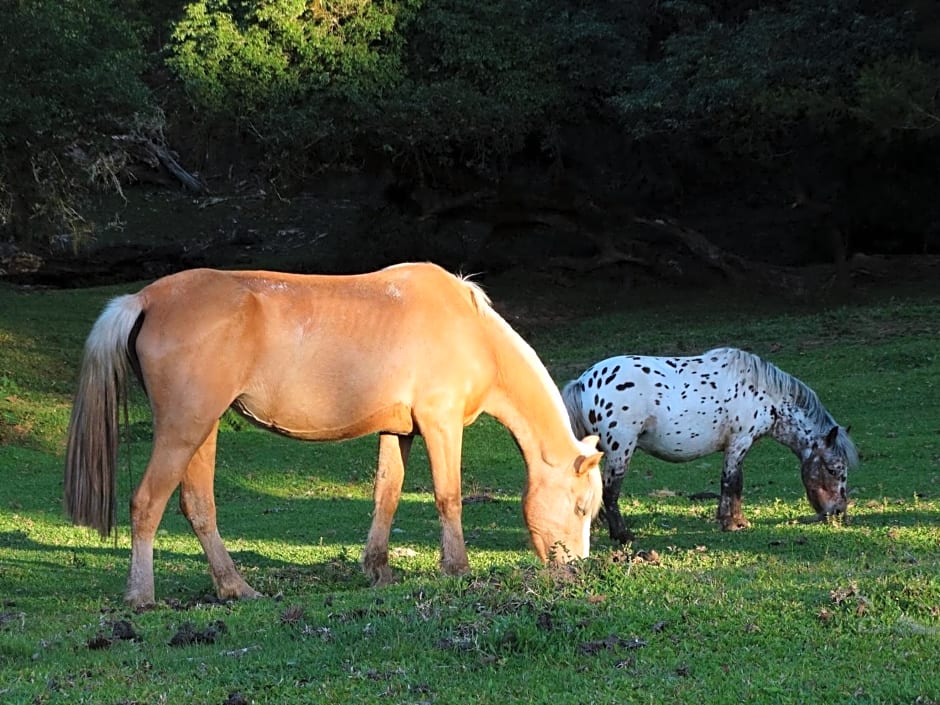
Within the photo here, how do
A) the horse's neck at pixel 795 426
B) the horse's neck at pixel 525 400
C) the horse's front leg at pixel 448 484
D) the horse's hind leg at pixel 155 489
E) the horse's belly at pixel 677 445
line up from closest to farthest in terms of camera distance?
the horse's hind leg at pixel 155 489 < the horse's front leg at pixel 448 484 < the horse's neck at pixel 525 400 < the horse's belly at pixel 677 445 < the horse's neck at pixel 795 426

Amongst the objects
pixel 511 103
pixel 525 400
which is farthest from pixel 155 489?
pixel 511 103

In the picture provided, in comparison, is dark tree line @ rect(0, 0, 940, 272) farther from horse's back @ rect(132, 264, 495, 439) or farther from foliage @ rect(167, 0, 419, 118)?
horse's back @ rect(132, 264, 495, 439)

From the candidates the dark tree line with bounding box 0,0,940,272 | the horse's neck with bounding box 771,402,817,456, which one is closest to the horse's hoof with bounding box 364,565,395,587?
the horse's neck with bounding box 771,402,817,456

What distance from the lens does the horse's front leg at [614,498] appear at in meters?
10.5

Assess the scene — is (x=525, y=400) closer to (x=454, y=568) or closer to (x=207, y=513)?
(x=454, y=568)

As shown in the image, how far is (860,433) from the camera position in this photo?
16.2 metres

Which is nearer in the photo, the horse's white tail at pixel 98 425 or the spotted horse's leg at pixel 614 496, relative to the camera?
the horse's white tail at pixel 98 425

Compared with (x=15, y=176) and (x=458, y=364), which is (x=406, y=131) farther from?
(x=458, y=364)

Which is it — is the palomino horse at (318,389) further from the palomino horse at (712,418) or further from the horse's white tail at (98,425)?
the palomino horse at (712,418)

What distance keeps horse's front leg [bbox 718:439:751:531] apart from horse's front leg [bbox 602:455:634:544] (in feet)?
2.85

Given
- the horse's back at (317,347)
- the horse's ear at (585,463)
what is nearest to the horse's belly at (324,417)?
the horse's back at (317,347)

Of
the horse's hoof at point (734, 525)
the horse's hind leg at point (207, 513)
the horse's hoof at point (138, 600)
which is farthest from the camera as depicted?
the horse's hoof at point (734, 525)

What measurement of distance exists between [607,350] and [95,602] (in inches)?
623

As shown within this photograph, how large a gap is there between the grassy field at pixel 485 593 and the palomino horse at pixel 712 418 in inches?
19.7
